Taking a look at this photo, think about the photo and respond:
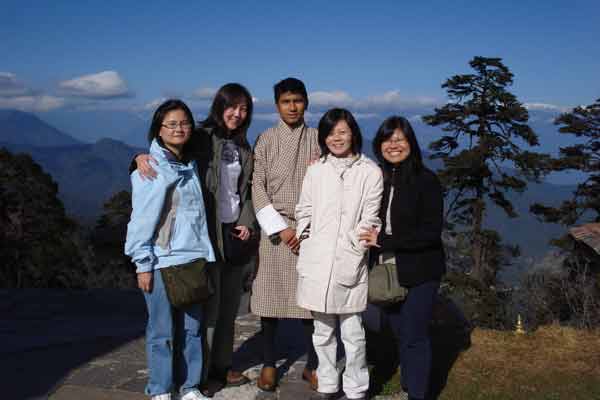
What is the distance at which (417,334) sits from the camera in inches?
132

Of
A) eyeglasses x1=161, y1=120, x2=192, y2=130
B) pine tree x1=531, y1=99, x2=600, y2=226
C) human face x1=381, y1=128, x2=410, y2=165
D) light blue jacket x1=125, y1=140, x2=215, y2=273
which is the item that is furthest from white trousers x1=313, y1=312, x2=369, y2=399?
pine tree x1=531, y1=99, x2=600, y2=226

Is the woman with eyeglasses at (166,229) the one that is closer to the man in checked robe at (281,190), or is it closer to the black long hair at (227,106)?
the black long hair at (227,106)

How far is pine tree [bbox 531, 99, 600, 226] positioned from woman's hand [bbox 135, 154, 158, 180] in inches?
719

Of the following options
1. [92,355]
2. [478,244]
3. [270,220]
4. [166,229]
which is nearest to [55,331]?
[92,355]

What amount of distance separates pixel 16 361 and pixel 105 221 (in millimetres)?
16239

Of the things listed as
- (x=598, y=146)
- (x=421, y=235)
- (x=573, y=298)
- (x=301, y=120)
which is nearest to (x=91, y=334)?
(x=301, y=120)

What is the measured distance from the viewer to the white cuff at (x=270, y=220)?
11.7ft

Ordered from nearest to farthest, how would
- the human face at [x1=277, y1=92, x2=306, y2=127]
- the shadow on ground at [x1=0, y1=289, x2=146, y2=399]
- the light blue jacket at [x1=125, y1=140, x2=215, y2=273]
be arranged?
the light blue jacket at [x1=125, y1=140, x2=215, y2=273] < the human face at [x1=277, y1=92, x2=306, y2=127] < the shadow on ground at [x1=0, y1=289, x2=146, y2=399]

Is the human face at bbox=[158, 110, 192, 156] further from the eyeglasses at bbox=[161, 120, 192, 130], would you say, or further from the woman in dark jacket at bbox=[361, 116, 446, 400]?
the woman in dark jacket at bbox=[361, 116, 446, 400]

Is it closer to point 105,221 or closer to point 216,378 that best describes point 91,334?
point 216,378

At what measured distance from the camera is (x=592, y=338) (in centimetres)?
470

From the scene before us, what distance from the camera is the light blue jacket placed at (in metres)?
3.14

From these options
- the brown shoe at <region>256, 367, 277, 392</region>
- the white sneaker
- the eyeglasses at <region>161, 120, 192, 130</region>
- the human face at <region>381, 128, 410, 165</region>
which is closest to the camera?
the eyeglasses at <region>161, 120, 192, 130</region>

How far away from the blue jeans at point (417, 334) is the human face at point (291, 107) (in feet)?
4.18
